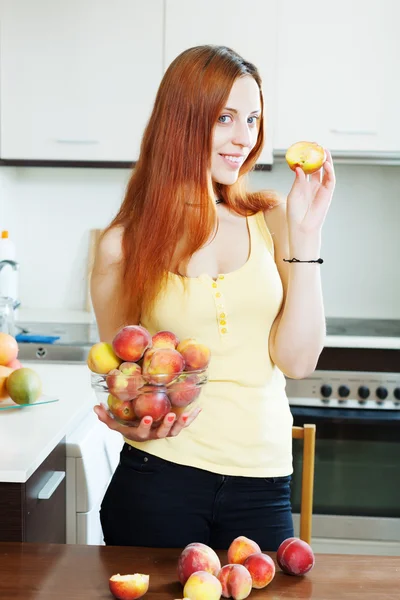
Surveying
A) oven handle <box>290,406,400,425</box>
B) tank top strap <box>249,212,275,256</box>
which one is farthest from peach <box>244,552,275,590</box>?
oven handle <box>290,406,400,425</box>

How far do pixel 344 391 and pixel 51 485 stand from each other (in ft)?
4.29

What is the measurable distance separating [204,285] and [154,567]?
526 mm

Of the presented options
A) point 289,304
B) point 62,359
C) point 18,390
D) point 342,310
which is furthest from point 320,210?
point 342,310

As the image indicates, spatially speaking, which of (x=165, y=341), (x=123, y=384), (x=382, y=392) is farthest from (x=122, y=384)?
(x=382, y=392)

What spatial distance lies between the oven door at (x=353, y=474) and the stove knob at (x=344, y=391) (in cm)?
5

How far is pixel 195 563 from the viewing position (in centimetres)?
97

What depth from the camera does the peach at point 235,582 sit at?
94cm

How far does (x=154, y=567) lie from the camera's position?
3.43 ft

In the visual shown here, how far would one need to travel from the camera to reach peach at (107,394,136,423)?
1102 mm

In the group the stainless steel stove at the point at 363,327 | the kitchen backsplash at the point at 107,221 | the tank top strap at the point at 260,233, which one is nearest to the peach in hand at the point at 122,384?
the tank top strap at the point at 260,233

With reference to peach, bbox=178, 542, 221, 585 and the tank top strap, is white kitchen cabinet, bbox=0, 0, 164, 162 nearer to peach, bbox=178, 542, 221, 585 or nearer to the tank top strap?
the tank top strap

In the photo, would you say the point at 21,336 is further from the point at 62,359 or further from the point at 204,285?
the point at 204,285

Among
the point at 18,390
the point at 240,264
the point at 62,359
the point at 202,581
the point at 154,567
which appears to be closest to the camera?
the point at 202,581

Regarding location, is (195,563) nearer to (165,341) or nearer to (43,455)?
(165,341)
